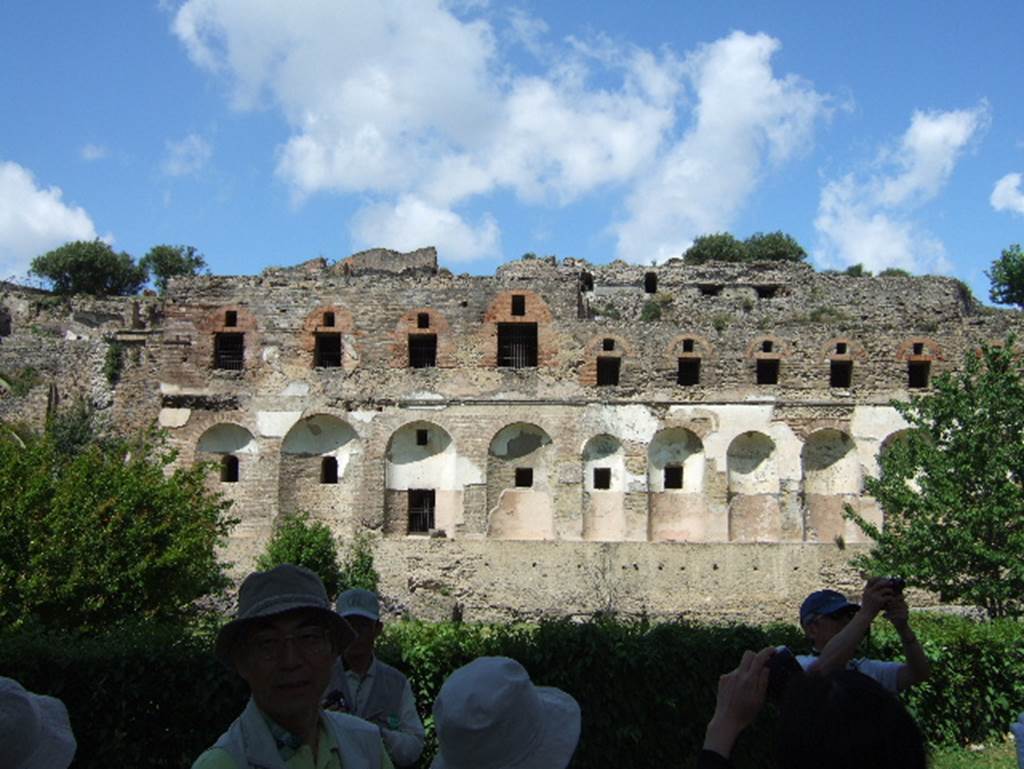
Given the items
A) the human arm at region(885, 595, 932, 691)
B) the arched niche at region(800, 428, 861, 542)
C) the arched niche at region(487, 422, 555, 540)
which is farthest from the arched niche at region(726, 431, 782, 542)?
the human arm at region(885, 595, 932, 691)

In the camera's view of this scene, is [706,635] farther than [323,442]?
No

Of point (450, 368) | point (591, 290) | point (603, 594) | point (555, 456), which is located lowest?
point (603, 594)

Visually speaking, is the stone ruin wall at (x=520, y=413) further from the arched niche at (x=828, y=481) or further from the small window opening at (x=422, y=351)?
the small window opening at (x=422, y=351)

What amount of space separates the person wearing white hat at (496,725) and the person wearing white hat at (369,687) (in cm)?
270

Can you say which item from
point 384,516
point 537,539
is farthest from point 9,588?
point 537,539

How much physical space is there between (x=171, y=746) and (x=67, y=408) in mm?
30423

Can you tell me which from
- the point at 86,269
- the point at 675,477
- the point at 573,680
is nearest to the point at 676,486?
the point at 675,477

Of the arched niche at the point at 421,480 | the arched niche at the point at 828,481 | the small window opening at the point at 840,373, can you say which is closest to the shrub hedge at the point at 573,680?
the arched niche at the point at 828,481

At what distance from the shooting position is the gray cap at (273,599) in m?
3.92

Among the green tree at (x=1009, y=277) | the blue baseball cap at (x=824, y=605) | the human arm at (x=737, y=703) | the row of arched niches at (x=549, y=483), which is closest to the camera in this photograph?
the human arm at (x=737, y=703)

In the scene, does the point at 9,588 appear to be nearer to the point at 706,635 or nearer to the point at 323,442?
the point at 706,635

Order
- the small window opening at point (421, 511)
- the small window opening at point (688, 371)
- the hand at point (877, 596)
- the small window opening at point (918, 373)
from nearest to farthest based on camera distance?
the hand at point (877, 596)
the small window opening at point (421, 511)
the small window opening at point (918, 373)
the small window opening at point (688, 371)

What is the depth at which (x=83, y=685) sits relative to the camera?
985 centimetres

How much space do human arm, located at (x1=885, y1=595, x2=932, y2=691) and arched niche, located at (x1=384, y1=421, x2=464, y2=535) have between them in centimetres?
2521
